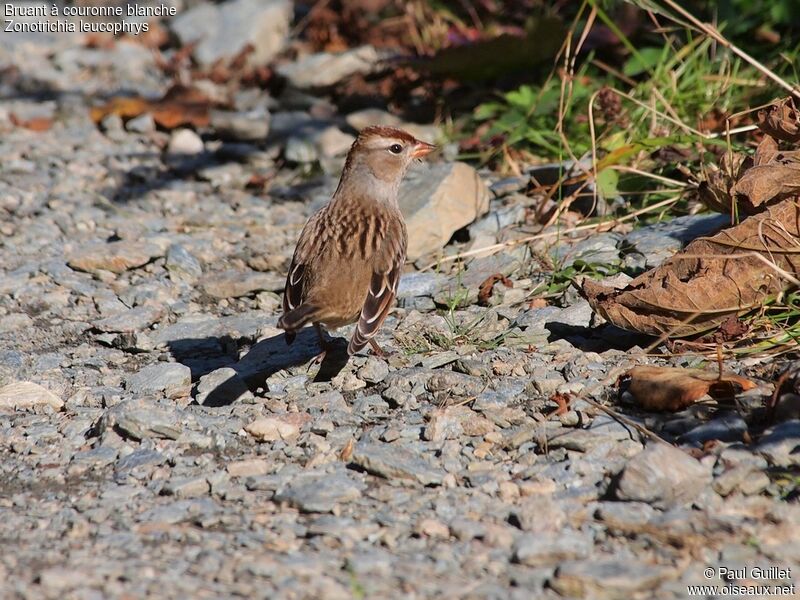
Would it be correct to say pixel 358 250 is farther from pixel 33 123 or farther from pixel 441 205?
pixel 33 123

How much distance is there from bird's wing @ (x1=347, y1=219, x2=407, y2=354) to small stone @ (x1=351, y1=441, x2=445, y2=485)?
2.87 feet

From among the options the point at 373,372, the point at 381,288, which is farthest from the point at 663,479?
the point at 381,288

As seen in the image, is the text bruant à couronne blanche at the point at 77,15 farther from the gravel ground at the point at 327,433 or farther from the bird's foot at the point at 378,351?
the bird's foot at the point at 378,351

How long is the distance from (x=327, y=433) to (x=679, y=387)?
1.42m

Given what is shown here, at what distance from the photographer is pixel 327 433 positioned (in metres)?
4.45

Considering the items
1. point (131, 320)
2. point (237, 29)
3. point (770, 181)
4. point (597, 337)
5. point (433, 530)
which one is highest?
point (770, 181)

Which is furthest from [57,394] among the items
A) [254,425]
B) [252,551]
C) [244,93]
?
[244,93]

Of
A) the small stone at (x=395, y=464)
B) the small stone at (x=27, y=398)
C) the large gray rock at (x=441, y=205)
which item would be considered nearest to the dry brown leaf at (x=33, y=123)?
the large gray rock at (x=441, y=205)

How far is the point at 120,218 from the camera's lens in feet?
24.6

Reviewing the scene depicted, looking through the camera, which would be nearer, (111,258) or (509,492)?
(509,492)

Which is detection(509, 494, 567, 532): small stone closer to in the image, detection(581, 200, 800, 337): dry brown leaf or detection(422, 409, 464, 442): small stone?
detection(422, 409, 464, 442): small stone

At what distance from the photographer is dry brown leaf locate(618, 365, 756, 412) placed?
13.9 feet

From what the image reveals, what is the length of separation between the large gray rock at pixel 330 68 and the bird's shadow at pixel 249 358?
3969mm

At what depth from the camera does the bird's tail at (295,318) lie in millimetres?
4746
